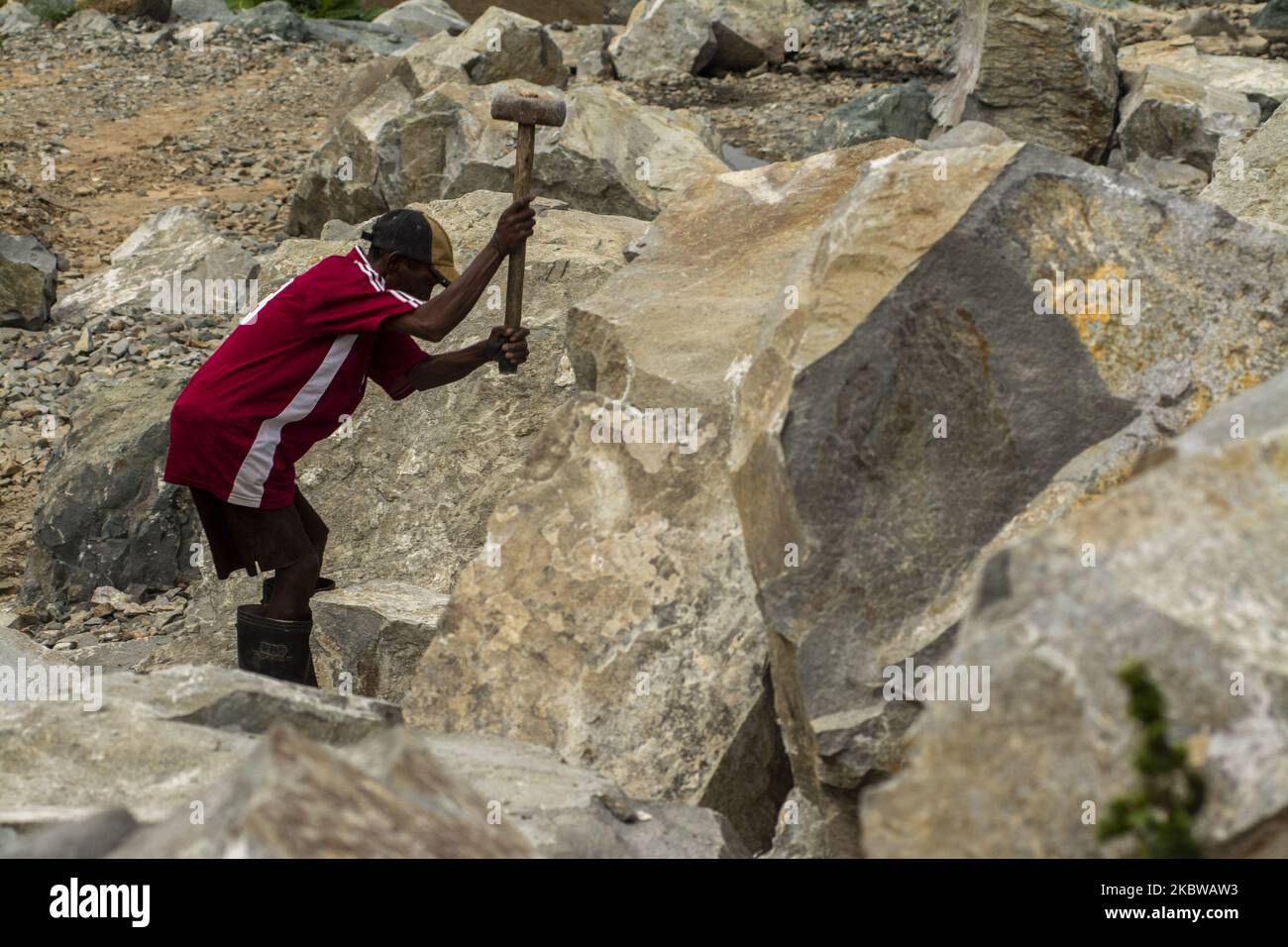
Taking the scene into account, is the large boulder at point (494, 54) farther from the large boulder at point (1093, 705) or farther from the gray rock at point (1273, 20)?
the large boulder at point (1093, 705)

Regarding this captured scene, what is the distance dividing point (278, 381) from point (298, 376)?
61 millimetres

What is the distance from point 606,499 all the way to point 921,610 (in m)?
1.14

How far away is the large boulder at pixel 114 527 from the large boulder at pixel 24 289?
3.22 metres

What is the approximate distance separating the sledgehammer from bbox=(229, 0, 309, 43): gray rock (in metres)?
12.9

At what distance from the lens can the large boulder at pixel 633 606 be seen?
155 inches

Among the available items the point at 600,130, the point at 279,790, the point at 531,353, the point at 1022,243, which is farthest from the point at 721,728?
the point at 600,130

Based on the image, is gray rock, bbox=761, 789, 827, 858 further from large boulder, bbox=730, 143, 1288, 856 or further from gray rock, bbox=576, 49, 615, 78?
gray rock, bbox=576, 49, 615, 78

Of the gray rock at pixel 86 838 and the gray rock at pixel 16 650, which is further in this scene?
the gray rock at pixel 16 650

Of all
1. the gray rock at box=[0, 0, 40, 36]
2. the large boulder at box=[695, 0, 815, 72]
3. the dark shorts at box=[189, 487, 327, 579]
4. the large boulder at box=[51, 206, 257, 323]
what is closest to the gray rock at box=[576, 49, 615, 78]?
the large boulder at box=[695, 0, 815, 72]

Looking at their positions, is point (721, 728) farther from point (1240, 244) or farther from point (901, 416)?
point (1240, 244)

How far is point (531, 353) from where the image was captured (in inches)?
232

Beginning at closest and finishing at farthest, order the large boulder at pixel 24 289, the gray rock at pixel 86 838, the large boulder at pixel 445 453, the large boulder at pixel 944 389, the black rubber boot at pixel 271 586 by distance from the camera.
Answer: the gray rock at pixel 86 838
the large boulder at pixel 944 389
the black rubber boot at pixel 271 586
the large boulder at pixel 445 453
the large boulder at pixel 24 289

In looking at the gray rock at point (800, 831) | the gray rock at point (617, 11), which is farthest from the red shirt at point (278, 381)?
the gray rock at point (617, 11)

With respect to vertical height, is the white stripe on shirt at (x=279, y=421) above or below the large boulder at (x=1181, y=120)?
below
